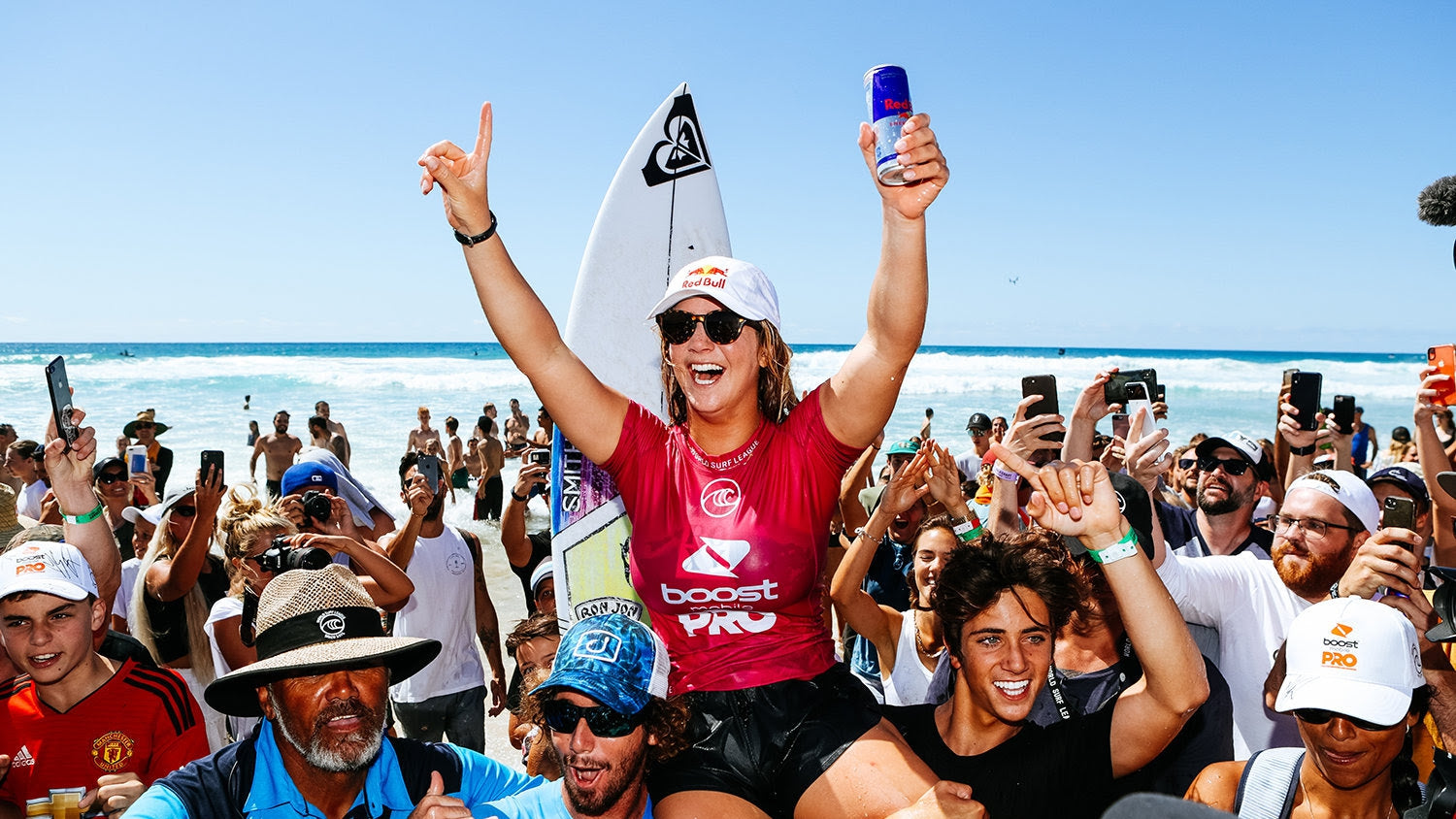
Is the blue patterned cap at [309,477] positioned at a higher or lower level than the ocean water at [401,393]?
higher

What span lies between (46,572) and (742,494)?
235cm

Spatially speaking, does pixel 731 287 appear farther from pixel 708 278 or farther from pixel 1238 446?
pixel 1238 446

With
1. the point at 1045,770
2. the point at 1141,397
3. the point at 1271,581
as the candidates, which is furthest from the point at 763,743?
the point at 1141,397

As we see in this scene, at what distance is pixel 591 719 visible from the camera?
7.91 feet

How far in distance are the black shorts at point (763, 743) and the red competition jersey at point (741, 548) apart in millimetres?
45

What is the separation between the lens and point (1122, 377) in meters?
4.72

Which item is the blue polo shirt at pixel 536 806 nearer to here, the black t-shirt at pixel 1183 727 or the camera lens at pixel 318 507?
the black t-shirt at pixel 1183 727

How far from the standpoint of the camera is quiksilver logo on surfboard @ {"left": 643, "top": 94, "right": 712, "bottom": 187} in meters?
4.83

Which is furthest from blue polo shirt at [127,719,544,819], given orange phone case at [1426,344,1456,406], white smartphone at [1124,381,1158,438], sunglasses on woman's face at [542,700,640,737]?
orange phone case at [1426,344,1456,406]

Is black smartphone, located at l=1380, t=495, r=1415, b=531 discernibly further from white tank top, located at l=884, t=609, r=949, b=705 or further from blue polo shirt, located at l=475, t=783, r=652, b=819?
blue polo shirt, located at l=475, t=783, r=652, b=819

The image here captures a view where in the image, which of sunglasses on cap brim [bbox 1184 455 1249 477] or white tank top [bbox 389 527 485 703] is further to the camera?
white tank top [bbox 389 527 485 703]

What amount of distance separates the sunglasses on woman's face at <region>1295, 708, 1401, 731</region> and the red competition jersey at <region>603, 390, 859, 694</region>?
1.18 meters

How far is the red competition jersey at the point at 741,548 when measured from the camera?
251 centimetres

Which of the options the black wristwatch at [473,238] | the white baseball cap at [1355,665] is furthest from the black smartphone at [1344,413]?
the black wristwatch at [473,238]
